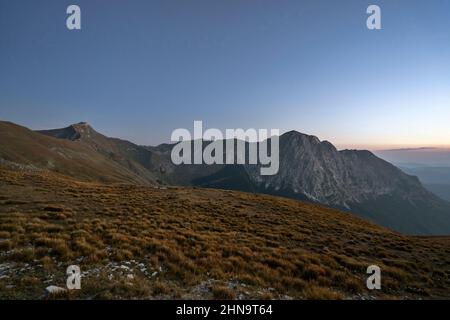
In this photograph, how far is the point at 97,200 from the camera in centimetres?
2798

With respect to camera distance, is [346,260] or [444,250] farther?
[444,250]

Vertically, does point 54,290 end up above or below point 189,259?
above

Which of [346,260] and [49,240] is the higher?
[49,240]

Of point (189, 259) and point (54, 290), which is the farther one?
point (189, 259)

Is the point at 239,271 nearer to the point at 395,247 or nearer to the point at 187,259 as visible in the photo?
the point at 187,259

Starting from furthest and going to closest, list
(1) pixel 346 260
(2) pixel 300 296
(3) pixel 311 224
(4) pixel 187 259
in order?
(3) pixel 311 224 → (1) pixel 346 260 → (4) pixel 187 259 → (2) pixel 300 296

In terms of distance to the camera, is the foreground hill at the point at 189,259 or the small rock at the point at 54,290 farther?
the foreground hill at the point at 189,259

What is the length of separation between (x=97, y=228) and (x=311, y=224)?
21944 mm

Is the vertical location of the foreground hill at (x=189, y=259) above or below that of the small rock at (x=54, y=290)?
below

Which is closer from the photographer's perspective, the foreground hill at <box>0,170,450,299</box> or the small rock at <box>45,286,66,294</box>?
the small rock at <box>45,286,66,294</box>

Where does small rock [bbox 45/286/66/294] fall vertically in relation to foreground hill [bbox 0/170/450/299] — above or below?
above
